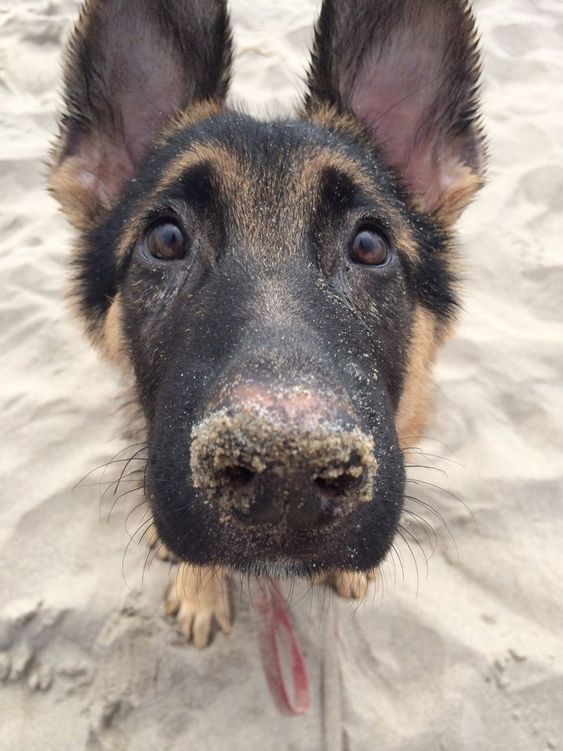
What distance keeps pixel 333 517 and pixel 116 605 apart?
71.7 inches

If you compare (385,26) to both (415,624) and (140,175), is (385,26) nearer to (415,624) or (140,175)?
(140,175)

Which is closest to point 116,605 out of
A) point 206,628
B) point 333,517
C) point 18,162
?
point 206,628

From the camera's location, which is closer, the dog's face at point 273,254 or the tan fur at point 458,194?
the dog's face at point 273,254

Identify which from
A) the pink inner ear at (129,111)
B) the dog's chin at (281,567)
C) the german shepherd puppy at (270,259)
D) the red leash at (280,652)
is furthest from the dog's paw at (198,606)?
the pink inner ear at (129,111)

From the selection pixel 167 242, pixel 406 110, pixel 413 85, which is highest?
pixel 413 85

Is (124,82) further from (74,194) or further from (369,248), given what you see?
(369,248)

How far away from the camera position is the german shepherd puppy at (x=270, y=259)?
146 centimetres

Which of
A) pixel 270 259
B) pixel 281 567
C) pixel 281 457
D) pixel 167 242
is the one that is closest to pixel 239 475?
pixel 281 457

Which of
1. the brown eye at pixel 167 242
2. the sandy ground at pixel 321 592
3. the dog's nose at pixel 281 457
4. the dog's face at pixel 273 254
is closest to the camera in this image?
the dog's nose at pixel 281 457

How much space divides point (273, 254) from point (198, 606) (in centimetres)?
176

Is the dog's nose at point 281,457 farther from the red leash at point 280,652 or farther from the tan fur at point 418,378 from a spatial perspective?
the tan fur at point 418,378

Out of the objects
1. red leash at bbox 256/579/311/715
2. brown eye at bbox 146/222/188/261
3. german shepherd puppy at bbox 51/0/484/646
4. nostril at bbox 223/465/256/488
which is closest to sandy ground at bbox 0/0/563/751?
red leash at bbox 256/579/311/715

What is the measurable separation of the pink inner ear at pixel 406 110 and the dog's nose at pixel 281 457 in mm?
2012

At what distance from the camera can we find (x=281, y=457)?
51.3 inches
